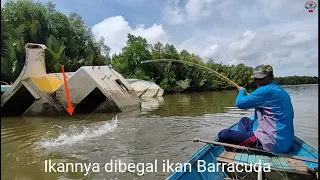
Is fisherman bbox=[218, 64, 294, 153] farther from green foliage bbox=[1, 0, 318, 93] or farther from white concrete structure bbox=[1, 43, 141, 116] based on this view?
white concrete structure bbox=[1, 43, 141, 116]

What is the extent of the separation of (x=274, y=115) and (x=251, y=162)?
0.73 meters

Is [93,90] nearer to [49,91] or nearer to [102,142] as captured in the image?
[49,91]

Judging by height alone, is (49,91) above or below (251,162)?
above

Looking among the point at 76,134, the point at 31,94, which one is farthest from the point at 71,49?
A: the point at 76,134

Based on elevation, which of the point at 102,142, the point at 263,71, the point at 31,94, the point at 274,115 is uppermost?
the point at 263,71

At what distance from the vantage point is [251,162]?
13.1ft

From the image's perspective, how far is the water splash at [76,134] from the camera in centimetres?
738

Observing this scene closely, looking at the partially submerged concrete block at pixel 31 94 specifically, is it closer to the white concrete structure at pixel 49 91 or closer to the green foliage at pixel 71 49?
the white concrete structure at pixel 49 91

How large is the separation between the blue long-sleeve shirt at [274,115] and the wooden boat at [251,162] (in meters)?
0.18

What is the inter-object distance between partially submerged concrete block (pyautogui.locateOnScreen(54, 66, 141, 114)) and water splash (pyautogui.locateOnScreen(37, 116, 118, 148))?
3.04 metres

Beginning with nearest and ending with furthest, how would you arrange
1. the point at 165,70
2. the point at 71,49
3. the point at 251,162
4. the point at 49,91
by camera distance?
1. the point at 251,162
2. the point at 49,91
3. the point at 71,49
4. the point at 165,70

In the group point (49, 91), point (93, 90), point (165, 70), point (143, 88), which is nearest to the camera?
point (49, 91)

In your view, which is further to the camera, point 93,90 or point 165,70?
point 165,70

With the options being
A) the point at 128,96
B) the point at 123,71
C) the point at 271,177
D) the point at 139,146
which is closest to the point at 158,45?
the point at 123,71
